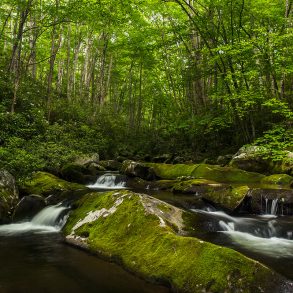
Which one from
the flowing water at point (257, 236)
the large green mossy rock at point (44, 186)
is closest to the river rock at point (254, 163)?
the flowing water at point (257, 236)

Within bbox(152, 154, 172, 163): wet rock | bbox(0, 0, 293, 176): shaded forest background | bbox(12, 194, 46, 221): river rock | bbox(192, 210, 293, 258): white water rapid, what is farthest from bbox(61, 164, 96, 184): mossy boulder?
bbox(192, 210, 293, 258): white water rapid

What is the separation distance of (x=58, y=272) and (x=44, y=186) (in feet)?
20.8

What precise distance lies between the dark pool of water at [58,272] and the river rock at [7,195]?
2049 mm

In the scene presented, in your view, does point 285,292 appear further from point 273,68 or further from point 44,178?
point 273,68

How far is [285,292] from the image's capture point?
4207mm

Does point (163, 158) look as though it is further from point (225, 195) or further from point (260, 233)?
point (260, 233)

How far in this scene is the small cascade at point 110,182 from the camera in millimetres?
15383

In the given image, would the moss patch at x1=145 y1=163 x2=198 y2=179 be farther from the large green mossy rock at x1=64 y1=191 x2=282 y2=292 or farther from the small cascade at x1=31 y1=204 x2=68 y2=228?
the large green mossy rock at x1=64 y1=191 x2=282 y2=292

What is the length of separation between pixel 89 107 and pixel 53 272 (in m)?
18.1

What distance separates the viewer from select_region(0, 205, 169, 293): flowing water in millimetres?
4973

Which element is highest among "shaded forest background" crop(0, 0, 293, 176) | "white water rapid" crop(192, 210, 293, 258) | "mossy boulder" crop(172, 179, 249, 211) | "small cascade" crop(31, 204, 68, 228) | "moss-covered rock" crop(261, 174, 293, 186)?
"shaded forest background" crop(0, 0, 293, 176)

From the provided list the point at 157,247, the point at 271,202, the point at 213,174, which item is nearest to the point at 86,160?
the point at 213,174

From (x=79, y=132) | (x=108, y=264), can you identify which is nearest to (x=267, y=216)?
(x=108, y=264)

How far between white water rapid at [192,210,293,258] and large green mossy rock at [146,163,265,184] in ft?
13.8
